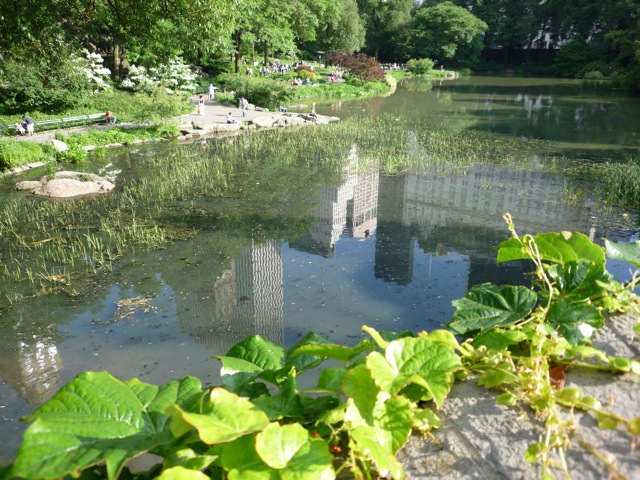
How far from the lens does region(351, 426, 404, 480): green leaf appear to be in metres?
0.85

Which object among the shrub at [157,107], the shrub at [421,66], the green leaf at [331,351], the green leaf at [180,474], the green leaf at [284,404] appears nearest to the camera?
the green leaf at [180,474]

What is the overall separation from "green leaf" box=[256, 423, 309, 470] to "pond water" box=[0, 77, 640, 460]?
294cm

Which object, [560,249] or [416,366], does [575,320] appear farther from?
[416,366]

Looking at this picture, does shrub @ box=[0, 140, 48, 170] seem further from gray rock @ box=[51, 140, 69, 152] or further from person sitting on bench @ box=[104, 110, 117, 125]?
person sitting on bench @ box=[104, 110, 117, 125]

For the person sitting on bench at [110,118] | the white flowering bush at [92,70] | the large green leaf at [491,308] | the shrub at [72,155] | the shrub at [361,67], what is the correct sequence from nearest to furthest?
the large green leaf at [491,308] → the shrub at [72,155] → the person sitting on bench at [110,118] → the white flowering bush at [92,70] → the shrub at [361,67]

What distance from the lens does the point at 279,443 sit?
34.5 inches

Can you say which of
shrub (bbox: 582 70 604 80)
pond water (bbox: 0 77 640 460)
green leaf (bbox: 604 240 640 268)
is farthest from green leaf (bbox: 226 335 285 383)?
shrub (bbox: 582 70 604 80)

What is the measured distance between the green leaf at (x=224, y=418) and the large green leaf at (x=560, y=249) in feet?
3.02

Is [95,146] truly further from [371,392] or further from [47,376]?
[371,392]

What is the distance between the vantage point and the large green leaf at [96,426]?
31.8 inches

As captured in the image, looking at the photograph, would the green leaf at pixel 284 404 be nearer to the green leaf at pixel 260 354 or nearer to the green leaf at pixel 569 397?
the green leaf at pixel 260 354

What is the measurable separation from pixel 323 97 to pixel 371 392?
30.2 metres

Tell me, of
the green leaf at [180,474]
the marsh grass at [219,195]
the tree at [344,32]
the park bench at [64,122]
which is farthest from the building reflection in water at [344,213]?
the tree at [344,32]

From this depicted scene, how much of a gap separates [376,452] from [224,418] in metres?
0.27
